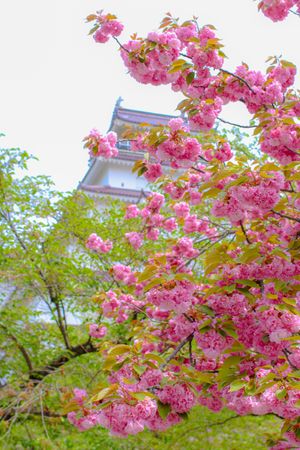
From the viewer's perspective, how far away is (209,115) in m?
2.55

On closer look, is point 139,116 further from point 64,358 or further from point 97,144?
point 97,144

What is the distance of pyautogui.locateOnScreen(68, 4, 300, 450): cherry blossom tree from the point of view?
159 cm

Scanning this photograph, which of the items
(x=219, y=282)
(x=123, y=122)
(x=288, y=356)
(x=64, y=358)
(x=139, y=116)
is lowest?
(x=288, y=356)

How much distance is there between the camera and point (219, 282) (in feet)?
6.58

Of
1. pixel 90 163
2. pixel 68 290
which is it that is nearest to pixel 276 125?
pixel 68 290

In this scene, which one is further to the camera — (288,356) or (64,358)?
(64,358)

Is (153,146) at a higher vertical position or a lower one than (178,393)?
higher

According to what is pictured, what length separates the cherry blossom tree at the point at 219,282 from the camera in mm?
1590

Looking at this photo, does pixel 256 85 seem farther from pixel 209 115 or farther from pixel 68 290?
pixel 68 290

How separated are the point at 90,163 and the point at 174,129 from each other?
45.6 feet

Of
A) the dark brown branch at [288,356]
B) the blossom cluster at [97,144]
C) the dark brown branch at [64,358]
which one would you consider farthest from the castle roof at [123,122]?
the dark brown branch at [288,356]

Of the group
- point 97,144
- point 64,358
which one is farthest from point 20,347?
point 97,144

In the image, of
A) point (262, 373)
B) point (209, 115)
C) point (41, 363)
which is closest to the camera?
point (262, 373)

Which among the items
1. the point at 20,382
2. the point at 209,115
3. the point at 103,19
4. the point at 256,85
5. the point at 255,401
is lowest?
the point at 255,401
